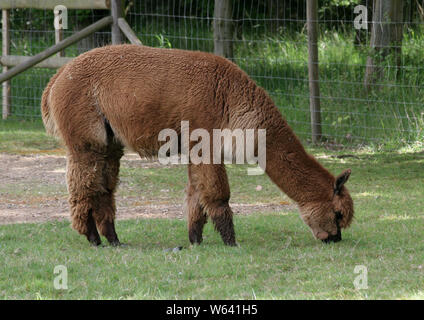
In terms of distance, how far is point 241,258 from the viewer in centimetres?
590

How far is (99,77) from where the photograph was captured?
635 centimetres

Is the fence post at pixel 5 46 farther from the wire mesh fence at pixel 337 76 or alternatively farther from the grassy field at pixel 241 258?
the grassy field at pixel 241 258

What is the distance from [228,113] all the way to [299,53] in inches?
256

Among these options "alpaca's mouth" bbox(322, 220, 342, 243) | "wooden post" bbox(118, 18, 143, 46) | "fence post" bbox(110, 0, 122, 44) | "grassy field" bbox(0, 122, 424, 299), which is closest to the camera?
"grassy field" bbox(0, 122, 424, 299)

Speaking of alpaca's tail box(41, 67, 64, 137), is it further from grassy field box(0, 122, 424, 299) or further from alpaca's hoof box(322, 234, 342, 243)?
alpaca's hoof box(322, 234, 342, 243)

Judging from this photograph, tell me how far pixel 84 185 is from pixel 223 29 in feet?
20.2

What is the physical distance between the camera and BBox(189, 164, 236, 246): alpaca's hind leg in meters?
6.26

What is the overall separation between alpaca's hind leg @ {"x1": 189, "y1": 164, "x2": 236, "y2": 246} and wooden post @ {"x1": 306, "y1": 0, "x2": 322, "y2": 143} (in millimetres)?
5312

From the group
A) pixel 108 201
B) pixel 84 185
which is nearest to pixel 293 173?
pixel 108 201

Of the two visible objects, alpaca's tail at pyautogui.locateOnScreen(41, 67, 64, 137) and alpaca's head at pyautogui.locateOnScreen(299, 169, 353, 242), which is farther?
alpaca's tail at pyautogui.locateOnScreen(41, 67, 64, 137)

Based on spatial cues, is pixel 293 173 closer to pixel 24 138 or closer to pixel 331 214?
pixel 331 214

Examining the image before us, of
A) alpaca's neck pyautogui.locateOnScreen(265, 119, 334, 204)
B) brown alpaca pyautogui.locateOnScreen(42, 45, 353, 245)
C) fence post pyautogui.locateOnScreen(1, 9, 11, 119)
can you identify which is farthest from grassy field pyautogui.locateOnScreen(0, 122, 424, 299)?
fence post pyautogui.locateOnScreen(1, 9, 11, 119)

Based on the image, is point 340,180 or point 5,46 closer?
point 340,180
